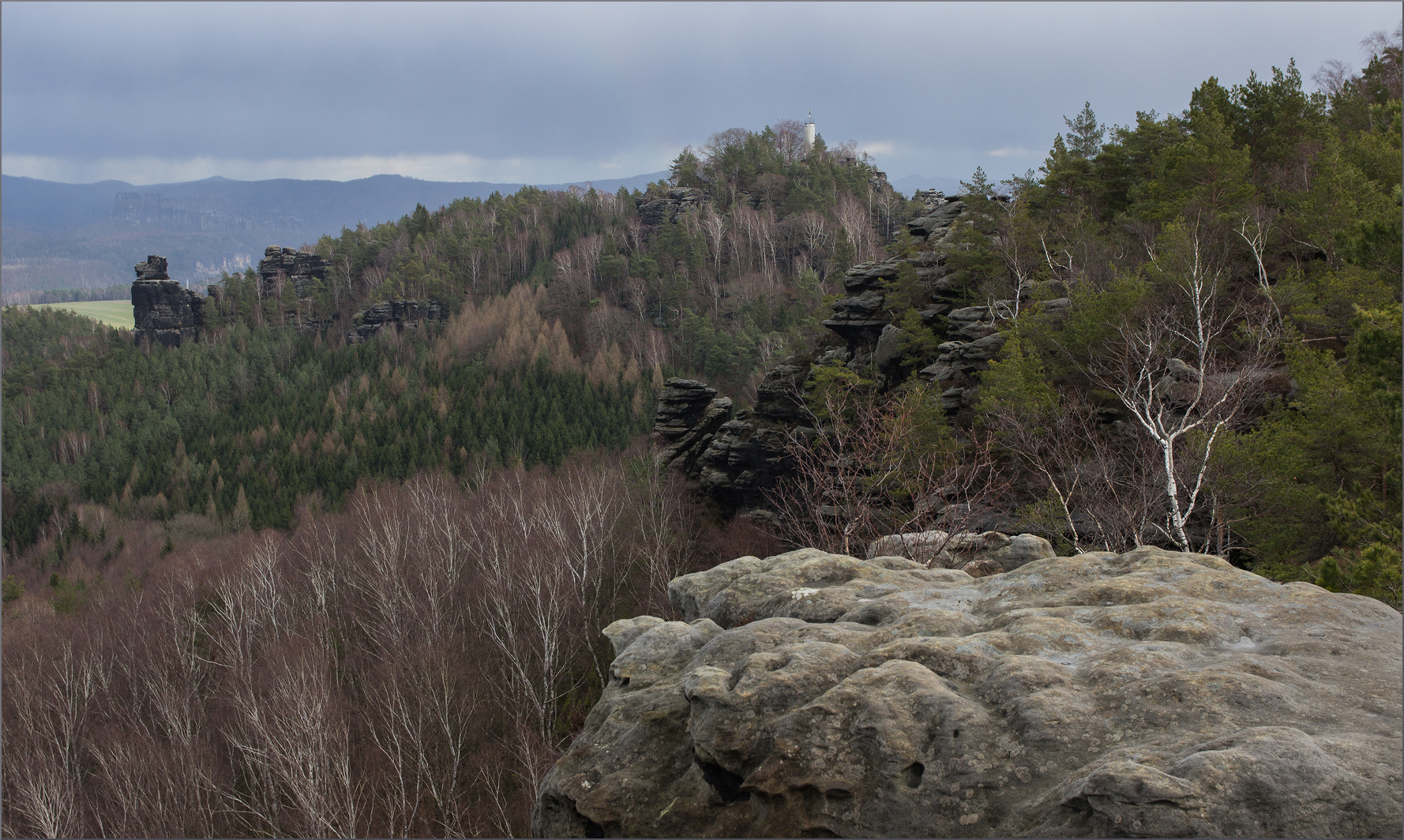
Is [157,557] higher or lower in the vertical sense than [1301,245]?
lower

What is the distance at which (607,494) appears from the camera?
5172 centimetres

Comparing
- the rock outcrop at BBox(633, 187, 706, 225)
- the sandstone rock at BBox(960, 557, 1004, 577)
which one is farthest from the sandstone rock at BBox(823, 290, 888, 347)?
the rock outcrop at BBox(633, 187, 706, 225)

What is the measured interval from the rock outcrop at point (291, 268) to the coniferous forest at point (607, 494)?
51258mm

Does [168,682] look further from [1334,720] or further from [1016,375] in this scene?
[1334,720]

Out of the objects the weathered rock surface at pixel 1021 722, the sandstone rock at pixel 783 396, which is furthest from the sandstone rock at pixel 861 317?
the weathered rock surface at pixel 1021 722

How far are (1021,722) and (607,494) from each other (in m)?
47.1

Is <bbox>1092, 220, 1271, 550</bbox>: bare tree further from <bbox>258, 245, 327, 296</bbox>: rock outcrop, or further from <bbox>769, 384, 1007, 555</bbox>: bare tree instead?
<bbox>258, 245, 327, 296</bbox>: rock outcrop

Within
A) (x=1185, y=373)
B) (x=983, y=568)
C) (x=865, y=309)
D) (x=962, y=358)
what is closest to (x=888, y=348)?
(x=865, y=309)

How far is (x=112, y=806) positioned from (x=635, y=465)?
3033 centimetres

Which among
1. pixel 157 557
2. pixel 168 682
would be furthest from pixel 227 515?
pixel 168 682

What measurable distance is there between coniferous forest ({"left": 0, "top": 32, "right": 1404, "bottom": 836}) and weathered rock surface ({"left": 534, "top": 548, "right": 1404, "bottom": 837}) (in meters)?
5.73

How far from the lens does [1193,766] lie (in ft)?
15.0

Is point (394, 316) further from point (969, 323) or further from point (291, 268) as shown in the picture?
point (969, 323)

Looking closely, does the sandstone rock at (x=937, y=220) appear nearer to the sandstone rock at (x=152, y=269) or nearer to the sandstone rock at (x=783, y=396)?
the sandstone rock at (x=783, y=396)
